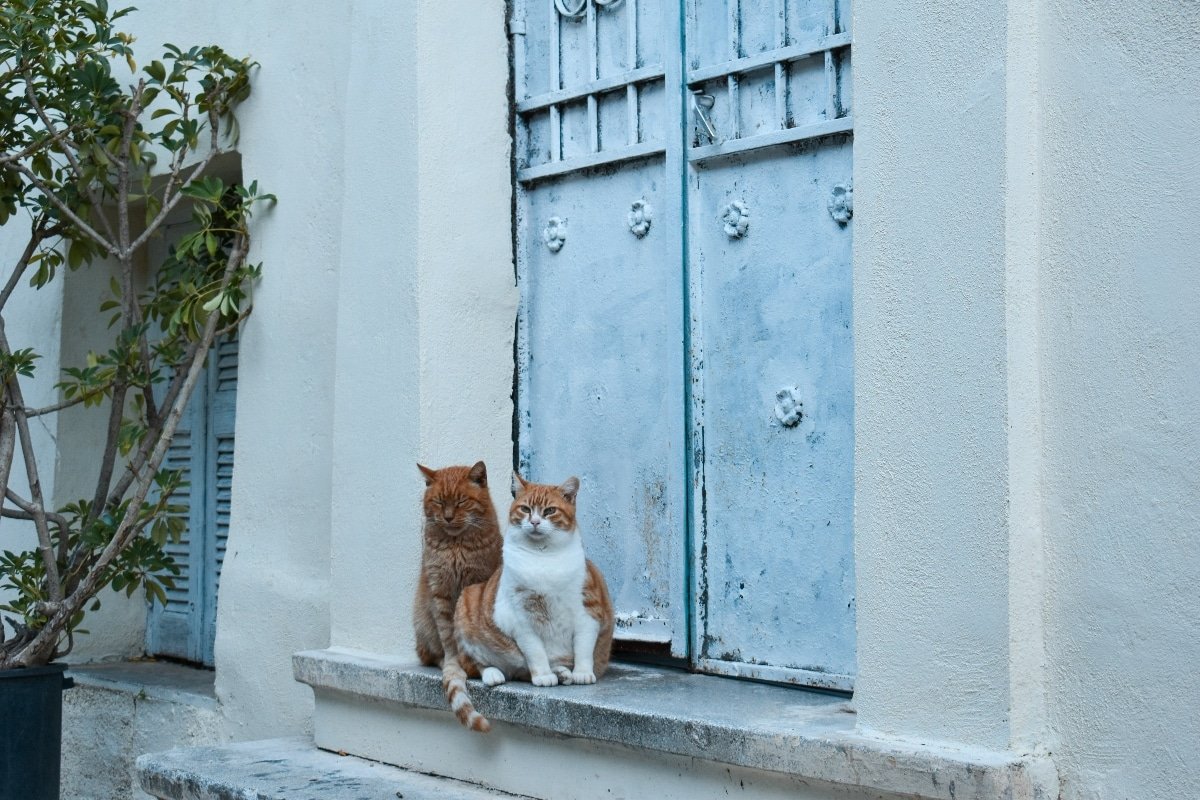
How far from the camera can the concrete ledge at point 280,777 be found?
3.82m

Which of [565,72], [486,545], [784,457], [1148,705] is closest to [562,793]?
[486,545]

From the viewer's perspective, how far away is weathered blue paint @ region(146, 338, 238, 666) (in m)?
5.73

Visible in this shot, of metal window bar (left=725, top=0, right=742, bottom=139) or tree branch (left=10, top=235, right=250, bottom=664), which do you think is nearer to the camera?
metal window bar (left=725, top=0, right=742, bottom=139)

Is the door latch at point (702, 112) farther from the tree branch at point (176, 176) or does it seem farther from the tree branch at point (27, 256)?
the tree branch at point (27, 256)

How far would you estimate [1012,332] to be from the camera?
2.76 meters

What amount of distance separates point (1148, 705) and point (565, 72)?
267 centimetres

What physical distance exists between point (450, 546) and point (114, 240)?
2.37m

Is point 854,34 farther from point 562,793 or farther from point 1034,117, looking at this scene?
point 562,793

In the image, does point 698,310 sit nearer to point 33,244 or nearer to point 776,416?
point 776,416

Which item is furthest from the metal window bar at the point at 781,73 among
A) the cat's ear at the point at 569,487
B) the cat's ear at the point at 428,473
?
the cat's ear at the point at 428,473

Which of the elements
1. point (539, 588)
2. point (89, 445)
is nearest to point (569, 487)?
point (539, 588)

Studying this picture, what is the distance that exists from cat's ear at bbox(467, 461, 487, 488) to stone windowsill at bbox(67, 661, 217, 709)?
1.86 meters

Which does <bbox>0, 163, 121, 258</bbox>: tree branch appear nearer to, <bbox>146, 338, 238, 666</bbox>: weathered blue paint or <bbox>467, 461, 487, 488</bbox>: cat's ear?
<bbox>146, 338, 238, 666</bbox>: weathered blue paint

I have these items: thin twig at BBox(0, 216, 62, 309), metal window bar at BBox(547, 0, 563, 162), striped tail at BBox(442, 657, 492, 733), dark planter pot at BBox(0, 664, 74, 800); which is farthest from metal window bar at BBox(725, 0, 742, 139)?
dark planter pot at BBox(0, 664, 74, 800)
